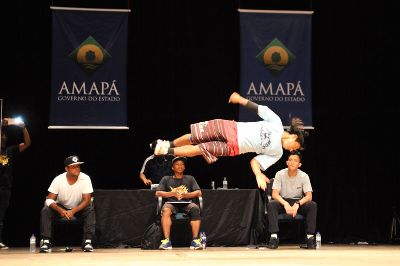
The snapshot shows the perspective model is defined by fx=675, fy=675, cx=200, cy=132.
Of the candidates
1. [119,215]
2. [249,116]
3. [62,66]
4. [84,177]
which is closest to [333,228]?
[249,116]

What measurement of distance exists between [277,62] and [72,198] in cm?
334

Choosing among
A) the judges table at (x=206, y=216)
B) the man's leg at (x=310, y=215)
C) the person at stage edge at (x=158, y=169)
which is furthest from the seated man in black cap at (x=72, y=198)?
the man's leg at (x=310, y=215)

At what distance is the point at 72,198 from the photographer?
27.7 feet

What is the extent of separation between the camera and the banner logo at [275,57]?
9.29m

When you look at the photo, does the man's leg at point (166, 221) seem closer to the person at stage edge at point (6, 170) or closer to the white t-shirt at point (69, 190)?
the white t-shirt at point (69, 190)

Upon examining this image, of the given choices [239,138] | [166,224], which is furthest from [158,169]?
[239,138]

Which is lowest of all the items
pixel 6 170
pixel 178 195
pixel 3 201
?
pixel 3 201

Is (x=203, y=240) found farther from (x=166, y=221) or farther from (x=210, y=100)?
(x=210, y=100)

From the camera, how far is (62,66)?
9.09 meters

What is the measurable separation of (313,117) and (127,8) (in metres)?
3.25

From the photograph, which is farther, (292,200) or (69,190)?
(292,200)

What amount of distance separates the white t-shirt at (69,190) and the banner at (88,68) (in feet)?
3.06

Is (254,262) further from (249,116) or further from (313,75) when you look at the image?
(313,75)

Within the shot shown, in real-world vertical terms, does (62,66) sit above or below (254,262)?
above
